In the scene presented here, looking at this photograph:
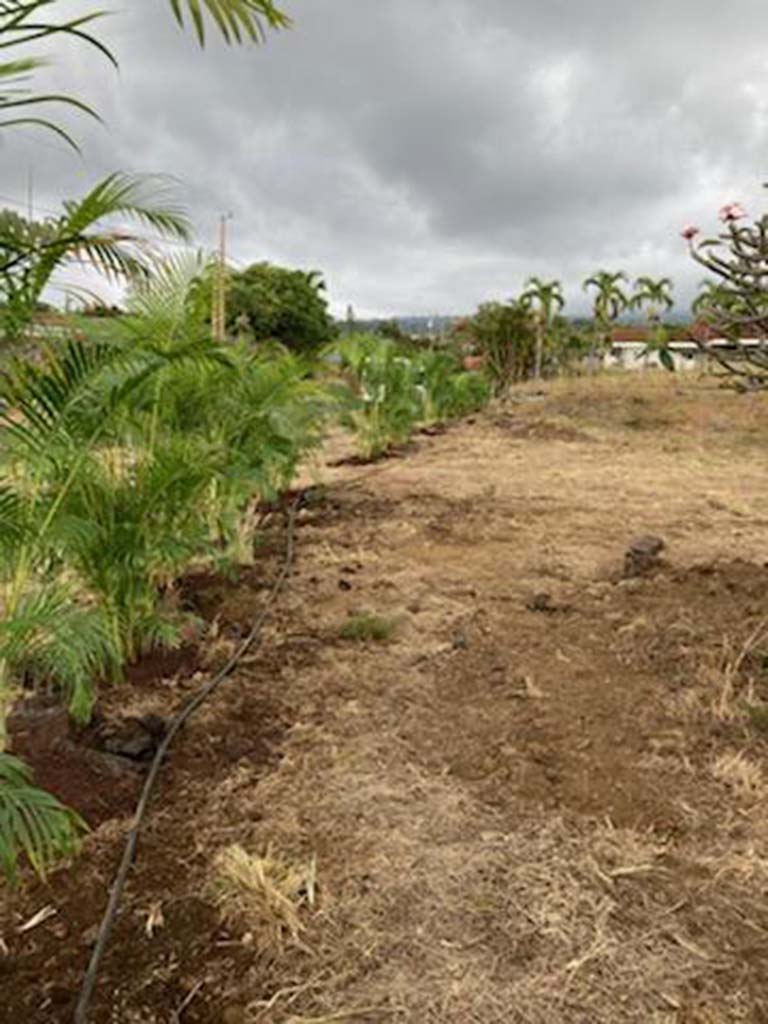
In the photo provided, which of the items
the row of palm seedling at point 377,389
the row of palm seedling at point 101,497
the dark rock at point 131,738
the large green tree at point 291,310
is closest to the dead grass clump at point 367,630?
the row of palm seedling at point 101,497

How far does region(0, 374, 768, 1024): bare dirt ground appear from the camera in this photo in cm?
163

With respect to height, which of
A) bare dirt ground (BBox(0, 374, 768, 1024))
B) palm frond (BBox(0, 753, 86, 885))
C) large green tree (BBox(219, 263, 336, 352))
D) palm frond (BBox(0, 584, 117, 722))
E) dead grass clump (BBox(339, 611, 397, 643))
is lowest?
bare dirt ground (BBox(0, 374, 768, 1024))

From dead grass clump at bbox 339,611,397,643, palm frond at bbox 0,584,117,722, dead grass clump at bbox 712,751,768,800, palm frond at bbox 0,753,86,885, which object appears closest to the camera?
palm frond at bbox 0,753,86,885

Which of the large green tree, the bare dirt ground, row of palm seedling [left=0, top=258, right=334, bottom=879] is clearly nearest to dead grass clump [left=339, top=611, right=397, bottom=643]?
the bare dirt ground

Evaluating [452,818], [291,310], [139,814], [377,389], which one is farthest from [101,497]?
[291,310]

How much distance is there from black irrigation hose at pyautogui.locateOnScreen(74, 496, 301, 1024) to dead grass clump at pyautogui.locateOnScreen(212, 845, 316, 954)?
0.76 feet

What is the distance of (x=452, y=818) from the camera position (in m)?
2.21

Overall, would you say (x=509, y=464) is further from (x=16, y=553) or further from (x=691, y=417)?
(x=16, y=553)

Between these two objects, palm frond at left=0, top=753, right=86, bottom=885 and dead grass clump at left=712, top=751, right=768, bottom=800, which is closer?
palm frond at left=0, top=753, right=86, bottom=885

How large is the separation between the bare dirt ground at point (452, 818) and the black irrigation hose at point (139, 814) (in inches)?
1.6

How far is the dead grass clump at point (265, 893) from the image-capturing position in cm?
176

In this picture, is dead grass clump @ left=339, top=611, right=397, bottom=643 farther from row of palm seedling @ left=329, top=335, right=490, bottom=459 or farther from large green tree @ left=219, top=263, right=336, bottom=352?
large green tree @ left=219, top=263, right=336, bottom=352

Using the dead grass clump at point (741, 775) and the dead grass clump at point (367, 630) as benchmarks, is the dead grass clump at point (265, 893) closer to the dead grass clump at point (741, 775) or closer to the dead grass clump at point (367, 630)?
the dead grass clump at point (741, 775)

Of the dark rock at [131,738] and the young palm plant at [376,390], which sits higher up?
the young palm plant at [376,390]
